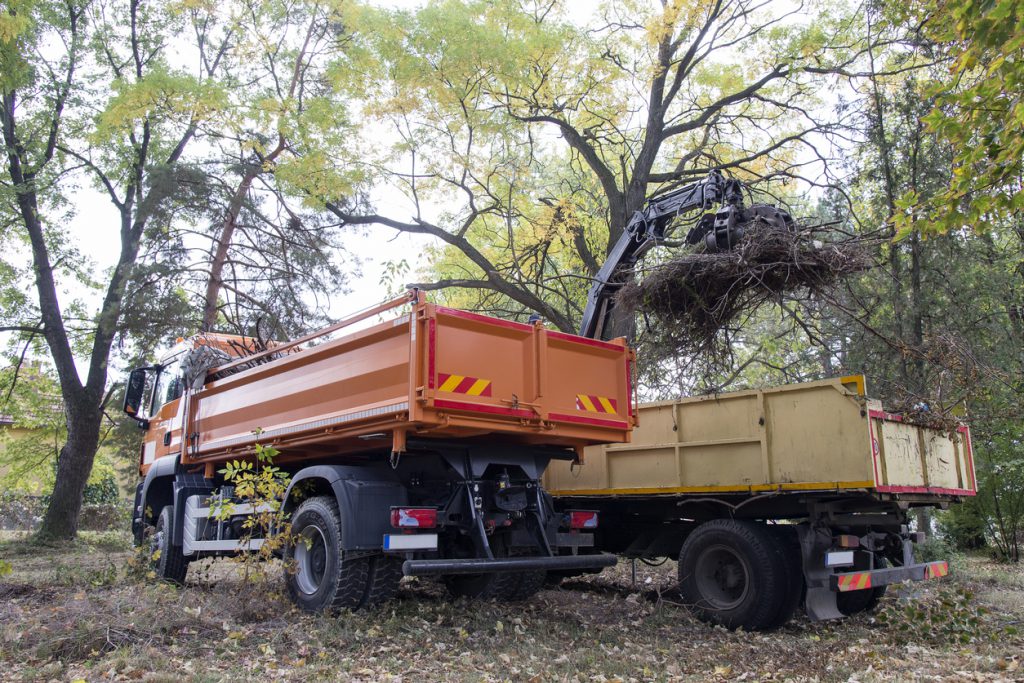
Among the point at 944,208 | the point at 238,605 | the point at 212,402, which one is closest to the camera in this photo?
the point at 944,208

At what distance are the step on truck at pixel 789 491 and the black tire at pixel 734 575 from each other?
1 centimetres

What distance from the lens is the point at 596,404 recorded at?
706cm

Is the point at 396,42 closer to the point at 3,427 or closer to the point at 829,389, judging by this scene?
the point at 829,389

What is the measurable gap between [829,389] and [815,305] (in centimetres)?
85

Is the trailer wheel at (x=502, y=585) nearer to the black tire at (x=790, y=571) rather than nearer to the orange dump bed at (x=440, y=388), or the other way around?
the orange dump bed at (x=440, y=388)

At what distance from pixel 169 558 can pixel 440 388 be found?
207 inches

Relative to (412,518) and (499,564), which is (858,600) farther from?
(412,518)

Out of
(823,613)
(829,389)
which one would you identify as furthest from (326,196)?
(823,613)

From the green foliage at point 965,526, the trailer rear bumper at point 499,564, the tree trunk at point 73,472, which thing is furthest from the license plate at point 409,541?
the tree trunk at point 73,472

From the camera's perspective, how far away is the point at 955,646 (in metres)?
6.24

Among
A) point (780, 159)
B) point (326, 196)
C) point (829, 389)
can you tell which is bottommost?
point (829, 389)

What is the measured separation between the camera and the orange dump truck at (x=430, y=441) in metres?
6.06

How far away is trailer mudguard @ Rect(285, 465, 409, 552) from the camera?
625 cm

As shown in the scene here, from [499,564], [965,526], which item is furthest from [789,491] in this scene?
[965,526]
